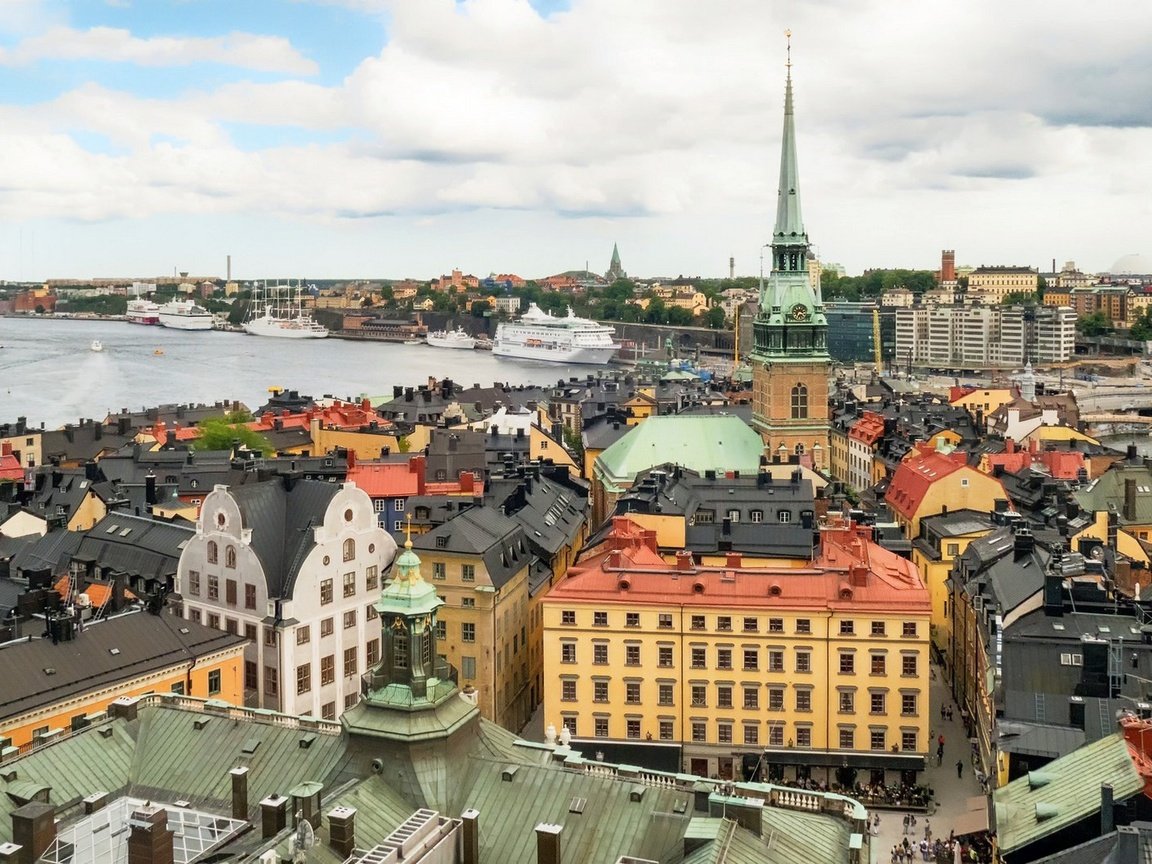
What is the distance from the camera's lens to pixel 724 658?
40.0m

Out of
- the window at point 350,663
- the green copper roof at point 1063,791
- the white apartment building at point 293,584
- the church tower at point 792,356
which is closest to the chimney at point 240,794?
the green copper roof at point 1063,791

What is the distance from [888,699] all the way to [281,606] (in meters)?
17.6

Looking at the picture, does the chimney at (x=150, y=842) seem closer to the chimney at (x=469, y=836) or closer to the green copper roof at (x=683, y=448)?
the chimney at (x=469, y=836)

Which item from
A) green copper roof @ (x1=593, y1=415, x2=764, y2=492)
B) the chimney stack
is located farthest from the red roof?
green copper roof @ (x1=593, y1=415, x2=764, y2=492)

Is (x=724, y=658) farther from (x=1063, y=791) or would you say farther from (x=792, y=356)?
(x=792, y=356)

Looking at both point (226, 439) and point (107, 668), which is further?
point (226, 439)

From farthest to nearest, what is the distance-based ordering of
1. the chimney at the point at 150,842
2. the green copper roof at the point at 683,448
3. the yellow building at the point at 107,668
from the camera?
1. the green copper roof at the point at 683,448
2. the yellow building at the point at 107,668
3. the chimney at the point at 150,842

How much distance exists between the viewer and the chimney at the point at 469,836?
21266mm

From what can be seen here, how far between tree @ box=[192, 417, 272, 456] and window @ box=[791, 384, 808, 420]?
3151 centimetres

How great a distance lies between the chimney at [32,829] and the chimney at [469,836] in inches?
249

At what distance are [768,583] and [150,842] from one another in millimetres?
23876

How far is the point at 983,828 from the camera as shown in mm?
33094

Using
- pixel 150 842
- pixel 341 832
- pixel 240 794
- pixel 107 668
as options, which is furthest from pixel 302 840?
pixel 107 668

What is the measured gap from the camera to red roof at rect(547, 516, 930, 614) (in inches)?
1556
